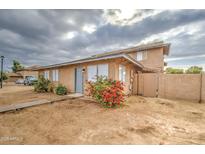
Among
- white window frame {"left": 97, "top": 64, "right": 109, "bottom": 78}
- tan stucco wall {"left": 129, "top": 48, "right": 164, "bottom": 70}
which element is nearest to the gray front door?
white window frame {"left": 97, "top": 64, "right": 109, "bottom": 78}

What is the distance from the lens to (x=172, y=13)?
14.4 feet

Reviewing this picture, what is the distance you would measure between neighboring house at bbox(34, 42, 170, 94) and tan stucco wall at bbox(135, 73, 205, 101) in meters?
1.00

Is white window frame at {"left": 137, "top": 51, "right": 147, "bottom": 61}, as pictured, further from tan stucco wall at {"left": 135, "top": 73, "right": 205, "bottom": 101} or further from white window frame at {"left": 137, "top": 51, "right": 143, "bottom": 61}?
tan stucco wall at {"left": 135, "top": 73, "right": 205, "bottom": 101}

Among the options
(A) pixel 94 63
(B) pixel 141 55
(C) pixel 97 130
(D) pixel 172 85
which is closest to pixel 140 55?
(B) pixel 141 55

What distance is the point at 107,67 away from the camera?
687cm

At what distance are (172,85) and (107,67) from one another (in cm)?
460

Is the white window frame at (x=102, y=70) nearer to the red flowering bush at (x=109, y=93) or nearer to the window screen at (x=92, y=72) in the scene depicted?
the window screen at (x=92, y=72)

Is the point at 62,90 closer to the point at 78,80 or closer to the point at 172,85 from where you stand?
the point at 78,80

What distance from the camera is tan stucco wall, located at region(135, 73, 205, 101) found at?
6.82 metres

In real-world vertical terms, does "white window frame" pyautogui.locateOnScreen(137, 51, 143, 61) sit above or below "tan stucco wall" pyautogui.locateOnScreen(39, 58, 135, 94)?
above

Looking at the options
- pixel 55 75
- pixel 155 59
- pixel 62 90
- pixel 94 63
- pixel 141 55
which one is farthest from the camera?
pixel 141 55

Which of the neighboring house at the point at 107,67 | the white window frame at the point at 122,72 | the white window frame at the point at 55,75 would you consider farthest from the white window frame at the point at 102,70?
the white window frame at the point at 55,75
